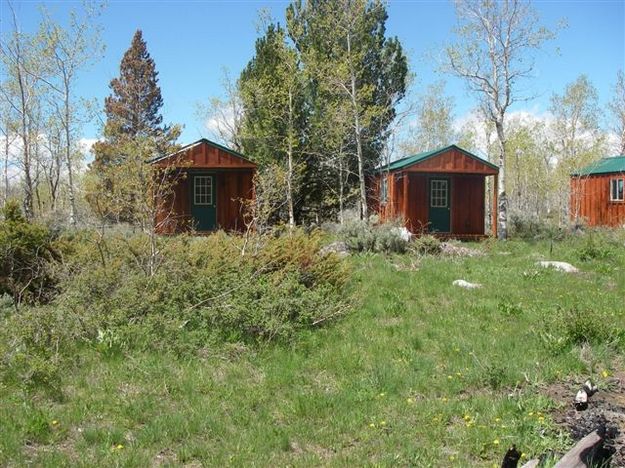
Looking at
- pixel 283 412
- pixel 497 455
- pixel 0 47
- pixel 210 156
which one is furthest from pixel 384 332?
pixel 0 47

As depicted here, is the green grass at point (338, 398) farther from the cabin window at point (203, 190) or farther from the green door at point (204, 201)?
the cabin window at point (203, 190)

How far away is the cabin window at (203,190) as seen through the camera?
70.8 feet

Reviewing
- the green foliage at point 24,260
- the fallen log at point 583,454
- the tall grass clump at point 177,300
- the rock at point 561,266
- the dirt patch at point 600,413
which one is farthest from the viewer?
the rock at point 561,266

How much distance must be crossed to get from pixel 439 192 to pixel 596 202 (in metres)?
11.6

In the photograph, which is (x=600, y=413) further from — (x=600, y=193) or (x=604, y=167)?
(x=604, y=167)

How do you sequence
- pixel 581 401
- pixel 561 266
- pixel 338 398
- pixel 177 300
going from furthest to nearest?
pixel 561 266 → pixel 177 300 → pixel 338 398 → pixel 581 401

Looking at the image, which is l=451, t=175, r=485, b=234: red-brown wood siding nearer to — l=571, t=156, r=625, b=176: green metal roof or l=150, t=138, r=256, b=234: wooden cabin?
l=571, t=156, r=625, b=176: green metal roof

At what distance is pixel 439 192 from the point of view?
862 inches

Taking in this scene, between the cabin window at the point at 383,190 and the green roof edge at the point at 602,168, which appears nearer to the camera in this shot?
the cabin window at the point at 383,190

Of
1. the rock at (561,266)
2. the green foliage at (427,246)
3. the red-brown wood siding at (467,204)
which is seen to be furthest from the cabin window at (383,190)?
the rock at (561,266)

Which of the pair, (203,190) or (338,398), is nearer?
(338,398)

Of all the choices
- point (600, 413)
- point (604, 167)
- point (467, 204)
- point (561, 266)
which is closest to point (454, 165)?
point (467, 204)

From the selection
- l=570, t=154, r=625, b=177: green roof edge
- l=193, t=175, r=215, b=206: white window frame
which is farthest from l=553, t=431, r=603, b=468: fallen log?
l=570, t=154, r=625, b=177: green roof edge

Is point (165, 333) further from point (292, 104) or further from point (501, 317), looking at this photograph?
point (292, 104)
